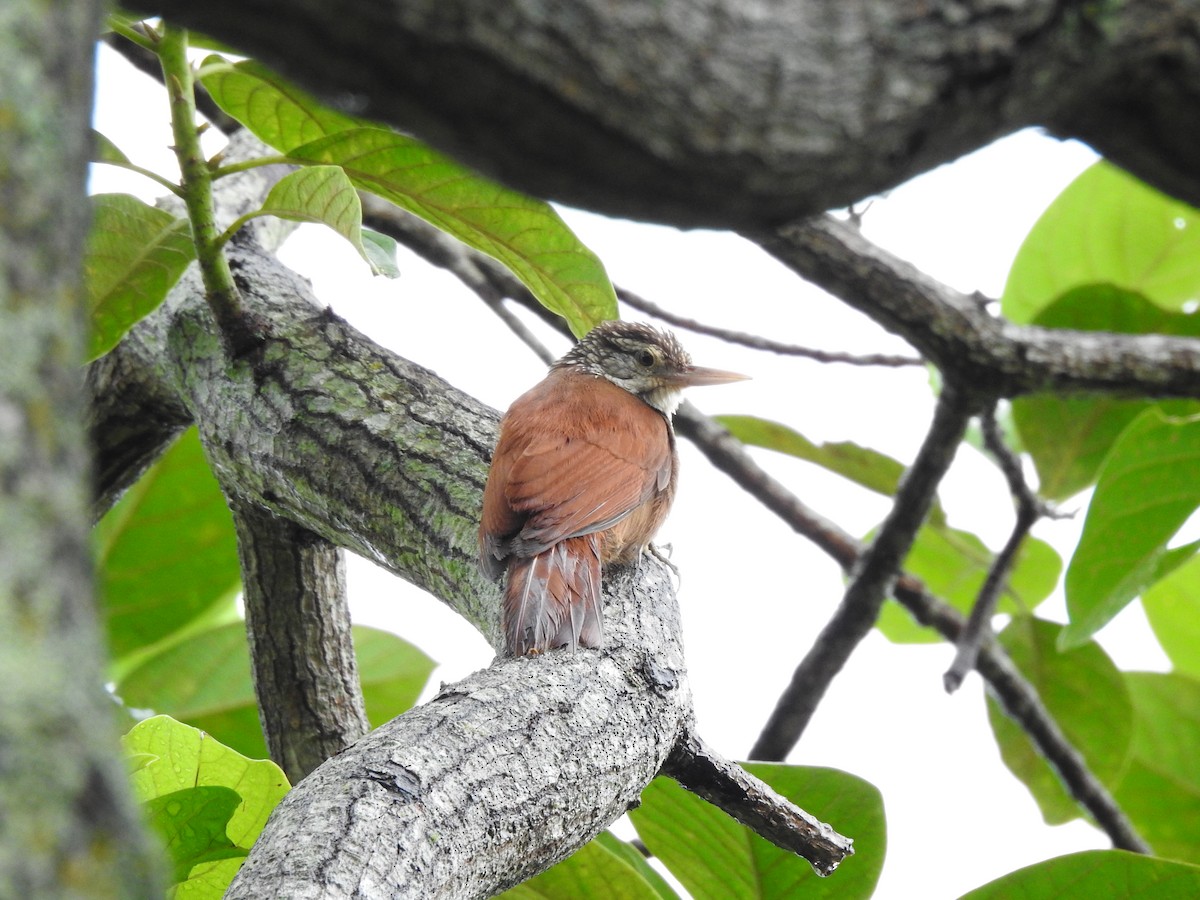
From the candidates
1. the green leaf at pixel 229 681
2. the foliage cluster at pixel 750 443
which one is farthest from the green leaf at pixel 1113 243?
the green leaf at pixel 229 681

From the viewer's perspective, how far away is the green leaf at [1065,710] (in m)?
4.09

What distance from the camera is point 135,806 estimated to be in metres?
0.70

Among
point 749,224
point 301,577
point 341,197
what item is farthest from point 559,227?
point 749,224

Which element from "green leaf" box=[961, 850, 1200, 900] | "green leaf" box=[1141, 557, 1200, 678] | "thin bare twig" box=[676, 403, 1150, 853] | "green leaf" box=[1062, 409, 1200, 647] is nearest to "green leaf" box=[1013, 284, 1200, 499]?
"thin bare twig" box=[676, 403, 1150, 853]

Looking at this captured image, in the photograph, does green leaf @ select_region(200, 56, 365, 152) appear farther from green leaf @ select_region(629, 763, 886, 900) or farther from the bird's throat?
the bird's throat

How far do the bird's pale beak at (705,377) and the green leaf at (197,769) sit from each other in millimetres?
2747

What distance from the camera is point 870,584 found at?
352cm

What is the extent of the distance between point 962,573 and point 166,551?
9.58 feet

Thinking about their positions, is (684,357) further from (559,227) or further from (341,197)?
(341,197)

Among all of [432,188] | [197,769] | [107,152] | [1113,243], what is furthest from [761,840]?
[1113,243]

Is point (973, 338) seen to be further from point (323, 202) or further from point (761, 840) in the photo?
point (323, 202)

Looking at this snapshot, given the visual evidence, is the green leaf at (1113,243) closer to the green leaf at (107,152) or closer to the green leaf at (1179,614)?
the green leaf at (1179,614)

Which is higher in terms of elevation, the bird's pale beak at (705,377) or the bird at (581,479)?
the bird's pale beak at (705,377)

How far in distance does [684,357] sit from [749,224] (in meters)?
3.82
